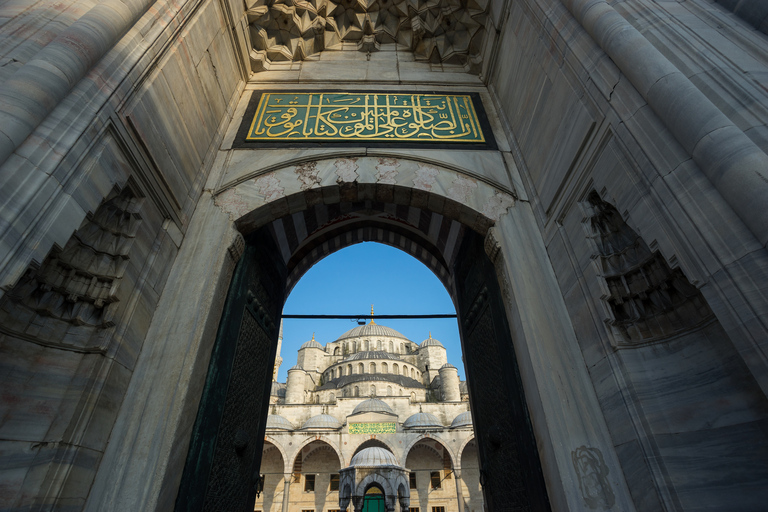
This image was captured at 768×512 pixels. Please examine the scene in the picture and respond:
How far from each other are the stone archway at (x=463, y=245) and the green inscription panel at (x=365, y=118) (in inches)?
18.9

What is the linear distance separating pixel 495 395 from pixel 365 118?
10.0ft

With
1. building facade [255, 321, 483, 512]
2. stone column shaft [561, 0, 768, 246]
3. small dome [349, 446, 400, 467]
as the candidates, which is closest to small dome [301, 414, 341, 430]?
building facade [255, 321, 483, 512]

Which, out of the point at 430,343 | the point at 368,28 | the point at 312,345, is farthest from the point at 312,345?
the point at 368,28

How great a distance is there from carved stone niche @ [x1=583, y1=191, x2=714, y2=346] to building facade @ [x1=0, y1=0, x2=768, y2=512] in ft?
0.05

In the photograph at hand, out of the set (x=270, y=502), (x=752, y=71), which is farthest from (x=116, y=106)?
(x=270, y=502)

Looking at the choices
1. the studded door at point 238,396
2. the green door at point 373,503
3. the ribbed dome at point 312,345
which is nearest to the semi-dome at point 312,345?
the ribbed dome at point 312,345

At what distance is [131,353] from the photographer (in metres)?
2.55

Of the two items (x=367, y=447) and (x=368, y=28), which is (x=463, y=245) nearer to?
(x=368, y=28)

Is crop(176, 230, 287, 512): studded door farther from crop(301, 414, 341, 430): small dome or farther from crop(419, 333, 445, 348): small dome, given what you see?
crop(419, 333, 445, 348): small dome

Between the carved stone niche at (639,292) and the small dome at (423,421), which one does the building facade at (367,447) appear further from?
the carved stone niche at (639,292)

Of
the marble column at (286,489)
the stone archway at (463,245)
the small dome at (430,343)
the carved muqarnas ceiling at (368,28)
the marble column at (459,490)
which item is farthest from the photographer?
the small dome at (430,343)

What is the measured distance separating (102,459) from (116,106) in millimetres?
2115

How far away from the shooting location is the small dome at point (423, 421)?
90.0 feet

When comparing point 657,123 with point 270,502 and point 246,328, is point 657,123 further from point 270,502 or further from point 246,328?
point 270,502
